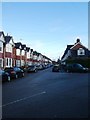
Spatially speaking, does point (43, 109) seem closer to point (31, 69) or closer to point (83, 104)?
point (83, 104)

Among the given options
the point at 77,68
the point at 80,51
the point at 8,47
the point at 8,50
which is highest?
the point at 80,51

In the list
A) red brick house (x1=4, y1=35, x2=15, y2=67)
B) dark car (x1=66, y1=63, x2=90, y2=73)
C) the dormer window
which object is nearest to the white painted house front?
red brick house (x1=4, y1=35, x2=15, y2=67)

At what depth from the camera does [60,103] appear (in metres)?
12.0

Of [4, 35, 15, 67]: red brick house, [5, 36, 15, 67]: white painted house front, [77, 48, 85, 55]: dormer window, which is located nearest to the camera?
[4, 35, 15, 67]: red brick house

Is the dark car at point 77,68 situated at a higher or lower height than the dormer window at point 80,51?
lower

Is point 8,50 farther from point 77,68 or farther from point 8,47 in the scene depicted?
point 77,68

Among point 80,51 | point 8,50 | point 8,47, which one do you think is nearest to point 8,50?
point 8,50

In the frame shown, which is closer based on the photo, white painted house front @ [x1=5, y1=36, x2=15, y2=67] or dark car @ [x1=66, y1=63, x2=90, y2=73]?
dark car @ [x1=66, y1=63, x2=90, y2=73]

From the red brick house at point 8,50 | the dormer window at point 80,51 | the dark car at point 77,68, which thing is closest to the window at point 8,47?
the red brick house at point 8,50

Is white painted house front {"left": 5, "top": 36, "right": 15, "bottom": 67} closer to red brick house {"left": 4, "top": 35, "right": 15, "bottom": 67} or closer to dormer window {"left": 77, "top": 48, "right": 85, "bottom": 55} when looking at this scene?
red brick house {"left": 4, "top": 35, "right": 15, "bottom": 67}

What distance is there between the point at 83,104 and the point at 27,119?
151 inches

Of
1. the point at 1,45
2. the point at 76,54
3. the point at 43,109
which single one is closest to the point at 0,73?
the point at 43,109

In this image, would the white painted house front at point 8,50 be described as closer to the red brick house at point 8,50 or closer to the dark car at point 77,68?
the red brick house at point 8,50

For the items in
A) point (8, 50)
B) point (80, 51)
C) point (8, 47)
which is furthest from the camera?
point (80, 51)
